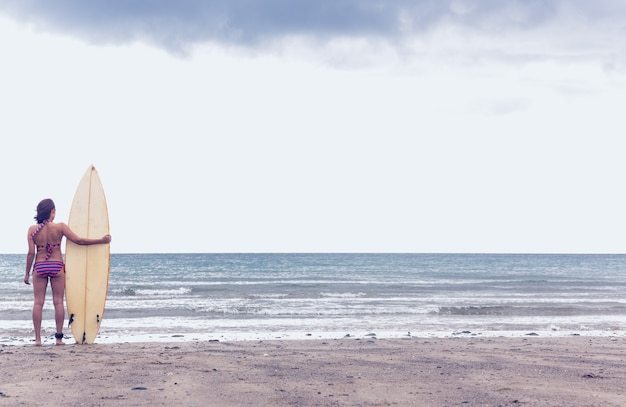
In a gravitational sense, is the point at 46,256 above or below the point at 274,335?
above

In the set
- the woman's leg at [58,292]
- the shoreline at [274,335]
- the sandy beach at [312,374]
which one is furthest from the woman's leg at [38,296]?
the shoreline at [274,335]

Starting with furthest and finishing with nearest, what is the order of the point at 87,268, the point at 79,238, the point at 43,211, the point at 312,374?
1. the point at 87,268
2. the point at 79,238
3. the point at 43,211
4. the point at 312,374

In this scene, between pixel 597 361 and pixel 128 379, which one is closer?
pixel 128 379

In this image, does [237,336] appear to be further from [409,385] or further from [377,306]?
[377,306]

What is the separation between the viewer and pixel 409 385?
16.7ft

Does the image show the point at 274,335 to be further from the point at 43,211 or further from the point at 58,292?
the point at 43,211

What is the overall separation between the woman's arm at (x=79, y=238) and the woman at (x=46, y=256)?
17mm

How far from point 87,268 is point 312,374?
12.9ft

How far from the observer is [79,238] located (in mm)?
7957

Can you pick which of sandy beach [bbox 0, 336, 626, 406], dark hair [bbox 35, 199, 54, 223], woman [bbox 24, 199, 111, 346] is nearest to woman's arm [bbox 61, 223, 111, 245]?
woman [bbox 24, 199, 111, 346]

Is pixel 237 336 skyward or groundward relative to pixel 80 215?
groundward

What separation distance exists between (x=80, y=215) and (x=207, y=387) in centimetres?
424

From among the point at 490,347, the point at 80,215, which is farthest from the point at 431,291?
the point at 80,215

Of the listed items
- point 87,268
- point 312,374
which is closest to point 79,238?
point 87,268
